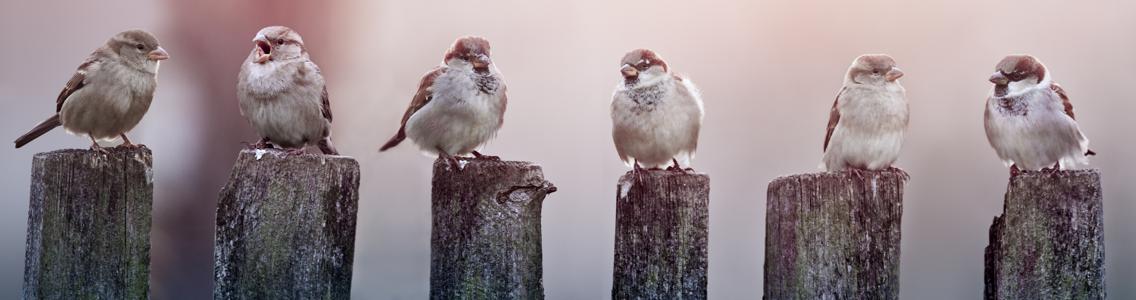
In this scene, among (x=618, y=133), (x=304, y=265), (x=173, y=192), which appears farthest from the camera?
(x=173, y=192)

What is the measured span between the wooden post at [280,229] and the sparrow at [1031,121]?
285 cm

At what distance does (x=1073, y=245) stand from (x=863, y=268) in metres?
0.60

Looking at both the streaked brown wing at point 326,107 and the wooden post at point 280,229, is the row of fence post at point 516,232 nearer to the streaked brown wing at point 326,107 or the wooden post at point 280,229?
the wooden post at point 280,229

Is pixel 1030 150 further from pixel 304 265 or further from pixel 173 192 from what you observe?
pixel 173 192

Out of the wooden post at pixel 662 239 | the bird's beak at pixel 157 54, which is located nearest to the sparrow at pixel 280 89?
the bird's beak at pixel 157 54

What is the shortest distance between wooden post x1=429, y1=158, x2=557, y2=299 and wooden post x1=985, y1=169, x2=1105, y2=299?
4.32ft

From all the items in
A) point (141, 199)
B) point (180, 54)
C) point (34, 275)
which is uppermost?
point (180, 54)

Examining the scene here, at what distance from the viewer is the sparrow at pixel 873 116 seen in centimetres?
418

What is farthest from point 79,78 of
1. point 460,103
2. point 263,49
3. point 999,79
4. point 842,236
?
point 999,79

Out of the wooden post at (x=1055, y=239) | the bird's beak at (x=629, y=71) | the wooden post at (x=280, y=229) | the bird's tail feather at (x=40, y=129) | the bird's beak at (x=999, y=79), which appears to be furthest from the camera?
the bird's beak at (x=999, y=79)

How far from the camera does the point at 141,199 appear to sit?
288 centimetres

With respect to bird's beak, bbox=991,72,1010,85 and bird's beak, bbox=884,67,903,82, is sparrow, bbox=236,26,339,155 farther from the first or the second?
bird's beak, bbox=991,72,1010,85

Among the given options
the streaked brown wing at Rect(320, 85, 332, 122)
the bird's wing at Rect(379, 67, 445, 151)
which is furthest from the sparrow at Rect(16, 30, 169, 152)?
the bird's wing at Rect(379, 67, 445, 151)

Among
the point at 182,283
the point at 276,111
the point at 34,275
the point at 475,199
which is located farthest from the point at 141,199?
the point at 182,283
